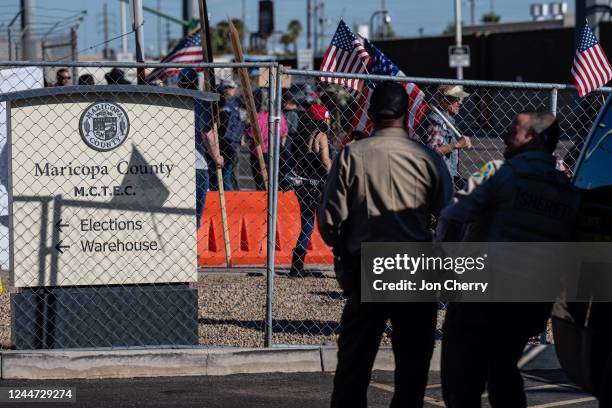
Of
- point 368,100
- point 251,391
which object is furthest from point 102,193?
point 368,100

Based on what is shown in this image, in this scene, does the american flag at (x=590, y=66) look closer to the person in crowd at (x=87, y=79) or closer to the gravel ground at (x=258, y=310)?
the gravel ground at (x=258, y=310)

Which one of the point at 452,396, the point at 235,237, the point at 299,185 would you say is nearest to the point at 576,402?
the point at 452,396

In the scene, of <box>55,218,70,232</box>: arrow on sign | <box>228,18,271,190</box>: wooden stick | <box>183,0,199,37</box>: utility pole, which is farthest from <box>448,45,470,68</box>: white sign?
<box>55,218,70,232</box>: arrow on sign

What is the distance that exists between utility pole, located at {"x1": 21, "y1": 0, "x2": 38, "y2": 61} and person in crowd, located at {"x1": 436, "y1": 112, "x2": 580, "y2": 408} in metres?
14.7

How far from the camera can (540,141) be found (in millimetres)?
5496

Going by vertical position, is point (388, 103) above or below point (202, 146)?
above

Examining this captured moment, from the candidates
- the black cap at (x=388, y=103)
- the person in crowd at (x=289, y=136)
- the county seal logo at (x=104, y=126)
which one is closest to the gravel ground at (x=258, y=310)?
the person in crowd at (x=289, y=136)

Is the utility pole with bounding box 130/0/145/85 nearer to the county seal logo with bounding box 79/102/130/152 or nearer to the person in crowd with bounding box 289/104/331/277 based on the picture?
the person in crowd with bounding box 289/104/331/277

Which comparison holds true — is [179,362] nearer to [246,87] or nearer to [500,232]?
[500,232]

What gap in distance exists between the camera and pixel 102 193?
800 centimetres

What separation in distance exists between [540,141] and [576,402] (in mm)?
2228

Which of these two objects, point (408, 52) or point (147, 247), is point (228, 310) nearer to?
point (147, 247)

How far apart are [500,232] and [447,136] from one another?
5476 millimetres

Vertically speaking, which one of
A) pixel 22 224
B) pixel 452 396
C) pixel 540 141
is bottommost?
pixel 452 396
